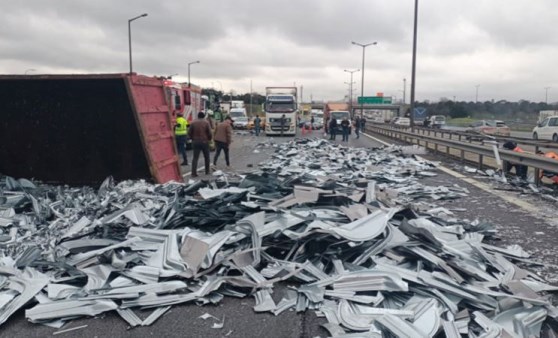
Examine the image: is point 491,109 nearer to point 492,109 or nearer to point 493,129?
point 492,109

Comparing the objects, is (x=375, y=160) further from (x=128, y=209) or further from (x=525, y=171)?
(x=128, y=209)

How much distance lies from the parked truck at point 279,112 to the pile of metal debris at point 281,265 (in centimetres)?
2963

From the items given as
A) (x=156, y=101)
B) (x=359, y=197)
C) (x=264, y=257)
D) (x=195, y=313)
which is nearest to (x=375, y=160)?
(x=156, y=101)

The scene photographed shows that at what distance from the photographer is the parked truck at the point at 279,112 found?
36.7 meters

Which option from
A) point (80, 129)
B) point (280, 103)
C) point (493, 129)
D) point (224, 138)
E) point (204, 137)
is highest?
point (280, 103)

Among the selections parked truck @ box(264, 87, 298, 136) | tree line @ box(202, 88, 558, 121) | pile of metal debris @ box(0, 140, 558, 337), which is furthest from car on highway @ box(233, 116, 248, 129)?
pile of metal debris @ box(0, 140, 558, 337)

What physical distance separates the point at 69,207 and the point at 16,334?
14.1 ft

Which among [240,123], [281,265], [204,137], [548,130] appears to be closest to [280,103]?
[240,123]

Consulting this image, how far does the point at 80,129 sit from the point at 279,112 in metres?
27.6

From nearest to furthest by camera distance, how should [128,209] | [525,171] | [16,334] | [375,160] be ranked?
1. [16,334]
2. [128,209]
3. [525,171]
4. [375,160]

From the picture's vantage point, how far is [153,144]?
9.86 meters

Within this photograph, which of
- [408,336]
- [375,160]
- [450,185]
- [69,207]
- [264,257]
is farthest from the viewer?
[375,160]

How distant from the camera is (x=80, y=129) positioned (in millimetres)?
9727

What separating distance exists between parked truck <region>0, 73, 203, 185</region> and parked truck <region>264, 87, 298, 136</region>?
26439mm
